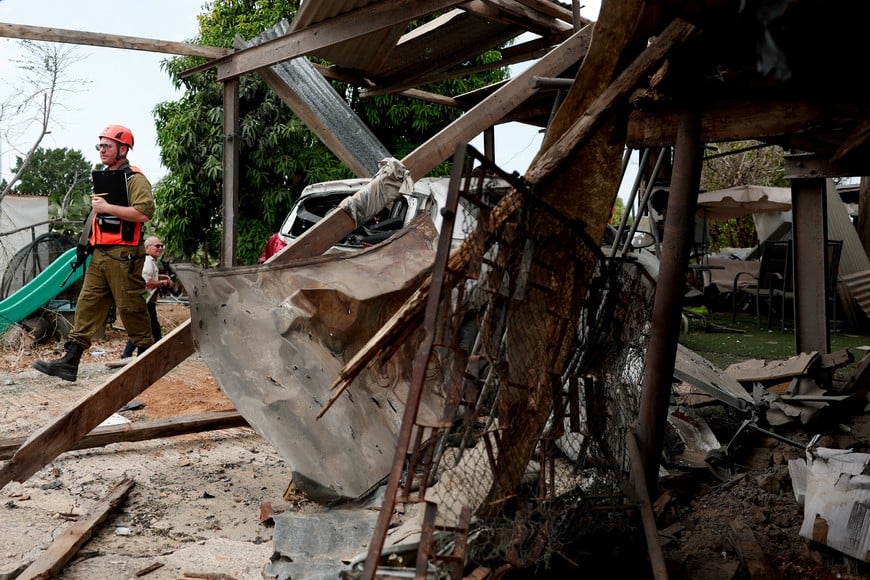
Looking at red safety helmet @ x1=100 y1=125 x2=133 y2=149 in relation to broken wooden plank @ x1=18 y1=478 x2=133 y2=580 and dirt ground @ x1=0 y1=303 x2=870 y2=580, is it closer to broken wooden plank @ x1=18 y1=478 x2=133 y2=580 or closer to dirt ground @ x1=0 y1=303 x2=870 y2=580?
dirt ground @ x1=0 y1=303 x2=870 y2=580

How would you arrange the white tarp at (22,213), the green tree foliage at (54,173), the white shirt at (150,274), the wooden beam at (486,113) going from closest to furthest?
the wooden beam at (486,113) → the white shirt at (150,274) → the white tarp at (22,213) → the green tree foliage at (54,173)

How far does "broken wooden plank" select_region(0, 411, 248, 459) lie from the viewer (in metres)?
4.89

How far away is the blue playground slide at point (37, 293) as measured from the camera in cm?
993

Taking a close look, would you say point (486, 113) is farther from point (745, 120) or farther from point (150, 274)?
point (150, 274)

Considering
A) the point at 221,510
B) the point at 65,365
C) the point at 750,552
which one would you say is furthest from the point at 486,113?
the point at 65,365

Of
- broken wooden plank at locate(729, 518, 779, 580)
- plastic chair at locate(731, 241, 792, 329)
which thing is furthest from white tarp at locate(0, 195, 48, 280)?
broken wooden plank at locate(729, 518, 779, 580)

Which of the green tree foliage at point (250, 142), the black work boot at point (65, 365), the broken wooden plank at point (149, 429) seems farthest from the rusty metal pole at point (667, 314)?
the green tree foliage at point (250, 142)

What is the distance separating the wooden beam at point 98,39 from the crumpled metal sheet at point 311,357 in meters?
2.71

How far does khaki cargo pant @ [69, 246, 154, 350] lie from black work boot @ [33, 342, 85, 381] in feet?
0.22

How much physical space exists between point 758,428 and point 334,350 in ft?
10.5

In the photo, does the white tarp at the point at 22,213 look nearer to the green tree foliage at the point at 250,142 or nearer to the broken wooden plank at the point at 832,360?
the green tree foliage at the point at 250,142

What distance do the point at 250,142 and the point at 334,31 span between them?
778 cm

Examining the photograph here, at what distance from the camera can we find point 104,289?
6434 millimetres

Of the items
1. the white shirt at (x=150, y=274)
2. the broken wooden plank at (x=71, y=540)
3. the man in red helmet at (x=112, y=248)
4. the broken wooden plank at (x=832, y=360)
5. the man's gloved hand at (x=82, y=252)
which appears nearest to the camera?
the broken wooden plank at (x=71, y=540)
